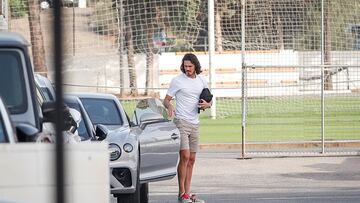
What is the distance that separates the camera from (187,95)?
15.1 metres

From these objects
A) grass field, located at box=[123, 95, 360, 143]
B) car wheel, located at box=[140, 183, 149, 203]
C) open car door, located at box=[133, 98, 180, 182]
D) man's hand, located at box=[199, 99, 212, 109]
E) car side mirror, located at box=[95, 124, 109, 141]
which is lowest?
grass field, located at box=[123, 95, 360, 143]

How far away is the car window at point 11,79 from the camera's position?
929 cm

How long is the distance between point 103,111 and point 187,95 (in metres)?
1.34

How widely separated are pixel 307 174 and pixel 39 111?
10.9 meters

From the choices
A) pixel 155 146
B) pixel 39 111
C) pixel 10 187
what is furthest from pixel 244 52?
pixel 10 187

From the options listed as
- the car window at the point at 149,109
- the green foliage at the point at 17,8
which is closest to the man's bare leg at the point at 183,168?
the car window at the point at 149,109

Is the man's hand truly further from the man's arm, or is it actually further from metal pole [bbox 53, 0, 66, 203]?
metal pole [bbox 53, 0, 66, 203]

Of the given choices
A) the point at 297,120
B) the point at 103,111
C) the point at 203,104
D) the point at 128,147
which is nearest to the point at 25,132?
the point at 128,147

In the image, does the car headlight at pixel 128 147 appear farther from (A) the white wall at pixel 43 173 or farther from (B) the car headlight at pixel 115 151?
(A) the white wall at pixel 43 173

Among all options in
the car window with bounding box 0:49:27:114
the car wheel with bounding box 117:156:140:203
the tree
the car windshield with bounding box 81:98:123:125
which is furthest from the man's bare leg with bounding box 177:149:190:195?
the tree

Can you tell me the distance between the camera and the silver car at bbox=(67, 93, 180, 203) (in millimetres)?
13086

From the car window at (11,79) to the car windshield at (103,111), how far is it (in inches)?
230

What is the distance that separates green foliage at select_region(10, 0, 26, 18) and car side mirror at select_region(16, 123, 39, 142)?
18058 mm

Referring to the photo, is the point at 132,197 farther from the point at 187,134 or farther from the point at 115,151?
the point at 187,134
